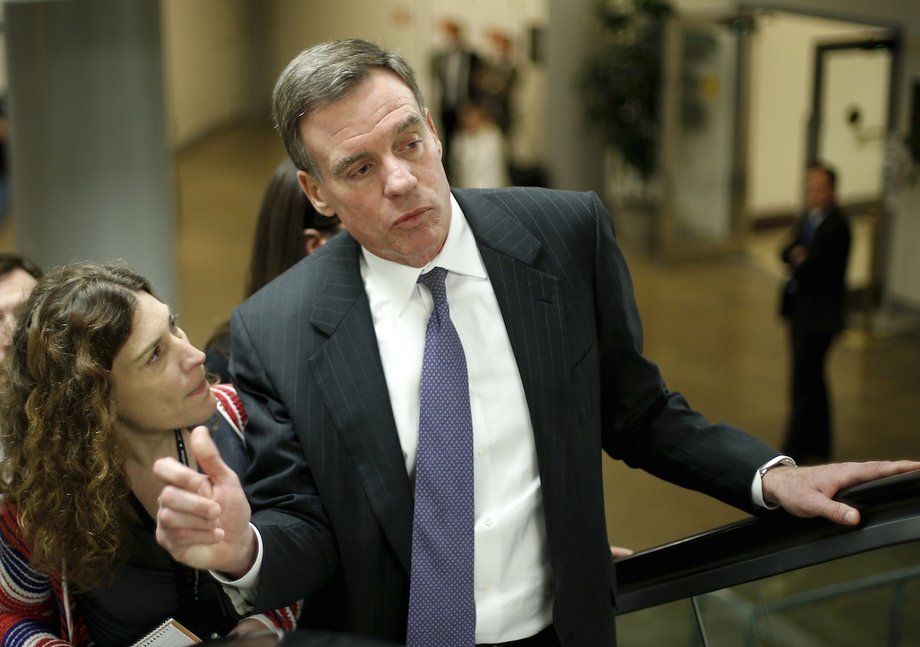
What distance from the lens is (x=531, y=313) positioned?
6.30 ft

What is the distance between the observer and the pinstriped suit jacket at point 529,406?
6.08ft

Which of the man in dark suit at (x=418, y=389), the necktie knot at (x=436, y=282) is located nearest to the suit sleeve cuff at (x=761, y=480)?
the man in dark suit at (x=418, y=389)

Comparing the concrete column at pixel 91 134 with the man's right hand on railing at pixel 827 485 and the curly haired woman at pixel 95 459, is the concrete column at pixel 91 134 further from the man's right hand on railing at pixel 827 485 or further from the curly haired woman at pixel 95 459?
the man's right hand on railing at pixel 827 485

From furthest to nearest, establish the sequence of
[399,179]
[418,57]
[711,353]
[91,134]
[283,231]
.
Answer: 1. [418,57]
2. [711,353]
3. [91,134]
4. [283,231]
5. [399,179]

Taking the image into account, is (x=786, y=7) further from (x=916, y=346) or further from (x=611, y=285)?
(x=611, y=285)

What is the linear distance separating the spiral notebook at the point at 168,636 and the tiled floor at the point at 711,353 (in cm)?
370

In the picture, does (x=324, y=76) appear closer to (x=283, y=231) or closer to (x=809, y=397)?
(x=283, y=231)

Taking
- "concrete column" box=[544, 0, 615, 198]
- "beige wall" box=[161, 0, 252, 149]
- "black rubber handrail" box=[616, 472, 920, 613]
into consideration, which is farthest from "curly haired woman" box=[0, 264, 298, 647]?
"beige wall" box=[161, 0, 252, 149]

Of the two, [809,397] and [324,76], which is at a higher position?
[324,76]

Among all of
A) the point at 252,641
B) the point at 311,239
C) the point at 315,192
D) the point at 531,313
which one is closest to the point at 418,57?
the point at 311,239

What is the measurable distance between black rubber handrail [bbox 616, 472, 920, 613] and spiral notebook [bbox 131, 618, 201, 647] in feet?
2.59

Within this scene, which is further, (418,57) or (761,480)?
(418,57)

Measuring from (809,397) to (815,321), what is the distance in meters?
0.46

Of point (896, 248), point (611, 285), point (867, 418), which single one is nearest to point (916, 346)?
point (896, 248)
